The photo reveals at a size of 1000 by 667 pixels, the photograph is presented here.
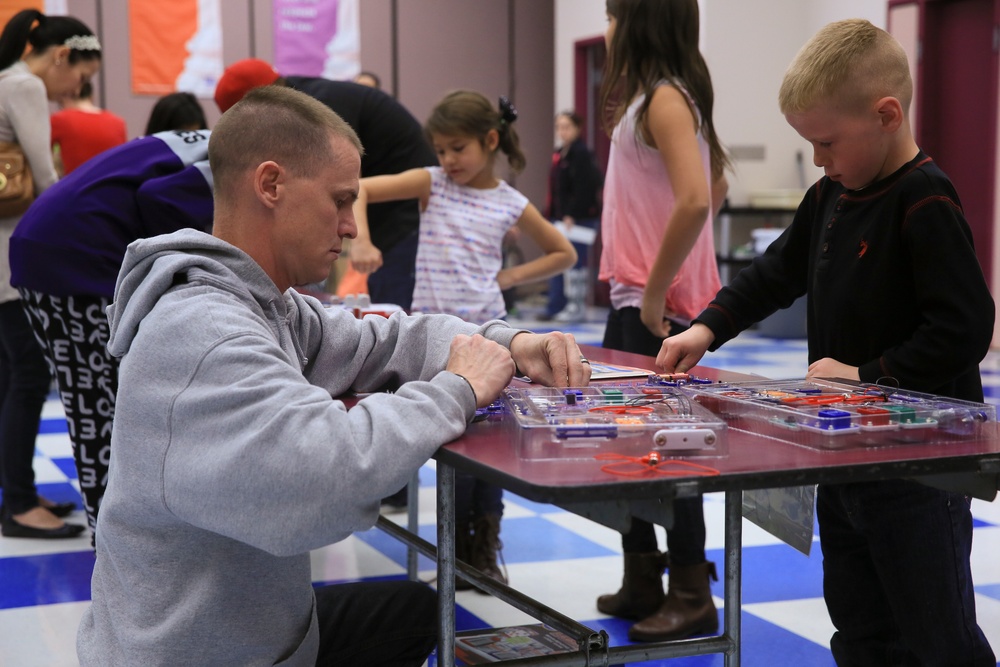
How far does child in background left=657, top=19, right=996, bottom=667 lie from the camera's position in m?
1.52

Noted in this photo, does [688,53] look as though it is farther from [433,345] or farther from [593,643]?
[593,643]

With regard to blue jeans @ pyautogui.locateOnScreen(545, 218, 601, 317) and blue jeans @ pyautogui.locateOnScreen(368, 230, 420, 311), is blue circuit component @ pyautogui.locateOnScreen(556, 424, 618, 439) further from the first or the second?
blue jeans @ pyautogui.locateOnScreen(545, 218, 601, 317)

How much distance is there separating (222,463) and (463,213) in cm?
195

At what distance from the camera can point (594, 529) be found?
3.31 meters

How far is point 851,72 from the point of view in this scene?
1.59 meters

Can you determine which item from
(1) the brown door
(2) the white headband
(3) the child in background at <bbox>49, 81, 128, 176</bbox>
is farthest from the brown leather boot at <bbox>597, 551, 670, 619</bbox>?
(1) the brown door

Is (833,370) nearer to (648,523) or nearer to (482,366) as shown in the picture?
(482,366)

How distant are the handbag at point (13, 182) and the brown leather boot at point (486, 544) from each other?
5.57 feet

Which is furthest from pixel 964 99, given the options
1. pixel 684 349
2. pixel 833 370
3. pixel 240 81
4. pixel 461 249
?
pixel 833 370

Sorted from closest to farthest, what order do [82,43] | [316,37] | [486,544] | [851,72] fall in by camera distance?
[851,72]
[486,544]
[82,43]
[316,37]

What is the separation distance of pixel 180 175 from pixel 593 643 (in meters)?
1.27

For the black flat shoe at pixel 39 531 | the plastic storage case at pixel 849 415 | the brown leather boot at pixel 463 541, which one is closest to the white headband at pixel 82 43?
the black flat shoe at pixel 39 531

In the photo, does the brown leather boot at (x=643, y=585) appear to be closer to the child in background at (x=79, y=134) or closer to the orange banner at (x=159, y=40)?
the child in background at (x=79, y=134)

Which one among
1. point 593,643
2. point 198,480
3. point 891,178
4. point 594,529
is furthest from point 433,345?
point 594,529
